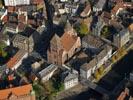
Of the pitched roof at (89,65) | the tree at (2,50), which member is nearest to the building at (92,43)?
the pitched roof at (89,65)

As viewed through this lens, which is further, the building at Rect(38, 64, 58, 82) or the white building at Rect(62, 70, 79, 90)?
the building at Rect(38, 64, 58, 82)

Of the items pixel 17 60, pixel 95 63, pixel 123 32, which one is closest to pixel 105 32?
pixel 123 32

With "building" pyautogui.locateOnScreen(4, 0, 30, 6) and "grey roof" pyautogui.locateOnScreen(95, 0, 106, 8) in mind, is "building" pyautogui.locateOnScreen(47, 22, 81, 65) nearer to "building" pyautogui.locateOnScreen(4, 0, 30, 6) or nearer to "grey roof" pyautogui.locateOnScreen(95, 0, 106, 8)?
"grey roof" pyautogui.locateOnScreen(95, 0, 106, 8)

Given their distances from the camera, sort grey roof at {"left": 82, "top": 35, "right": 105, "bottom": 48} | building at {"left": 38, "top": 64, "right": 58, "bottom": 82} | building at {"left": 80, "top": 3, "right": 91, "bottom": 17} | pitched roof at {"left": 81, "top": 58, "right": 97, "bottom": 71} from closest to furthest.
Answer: building at {"left": 38, "top": 64, "right": 58, "bottom": 82}
pitched roof at {"left": 81, "top": 58, "right": 97, "bottom": 71}
grey roof at {"left": 82, "top": 35, "right": 105, "bottom": 48}
building at {"left": 80, "top": 3, "right": 91, "bottom": 17}

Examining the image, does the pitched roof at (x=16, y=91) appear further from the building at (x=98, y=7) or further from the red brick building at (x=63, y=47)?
the building at (x=98, y=7)

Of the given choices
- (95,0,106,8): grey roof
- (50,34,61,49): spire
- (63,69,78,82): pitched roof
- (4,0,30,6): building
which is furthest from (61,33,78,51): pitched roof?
(4,0,30,6): building

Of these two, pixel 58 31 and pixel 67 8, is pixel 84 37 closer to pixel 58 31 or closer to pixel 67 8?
pixel 58 31
